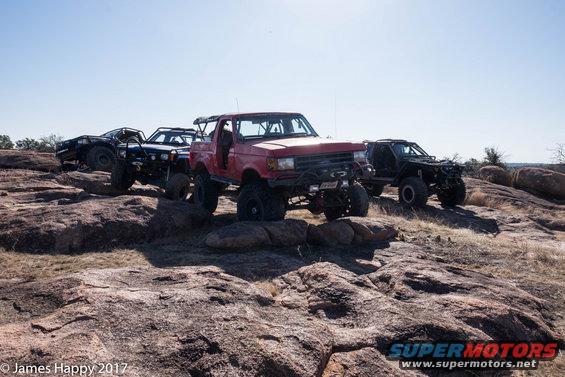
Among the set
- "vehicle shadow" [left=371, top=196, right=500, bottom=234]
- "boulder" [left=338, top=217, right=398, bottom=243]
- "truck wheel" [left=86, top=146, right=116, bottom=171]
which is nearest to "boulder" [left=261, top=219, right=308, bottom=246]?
"boulder" [left=338, top=217, right=398, bottom=243]

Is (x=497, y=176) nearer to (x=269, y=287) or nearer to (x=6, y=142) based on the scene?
(x=269, y=287)

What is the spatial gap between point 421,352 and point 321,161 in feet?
14.2

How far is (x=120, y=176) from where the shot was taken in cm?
1145

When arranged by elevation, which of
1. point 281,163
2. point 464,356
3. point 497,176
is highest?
point 281,163

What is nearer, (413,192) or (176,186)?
(176,186)

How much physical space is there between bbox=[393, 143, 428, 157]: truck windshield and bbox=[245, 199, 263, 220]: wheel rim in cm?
837

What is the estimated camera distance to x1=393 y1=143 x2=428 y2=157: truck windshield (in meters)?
14.7

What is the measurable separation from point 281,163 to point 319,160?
719mm

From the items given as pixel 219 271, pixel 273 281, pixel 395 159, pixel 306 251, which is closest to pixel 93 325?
pixel 219 271

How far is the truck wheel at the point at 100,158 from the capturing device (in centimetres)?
1575

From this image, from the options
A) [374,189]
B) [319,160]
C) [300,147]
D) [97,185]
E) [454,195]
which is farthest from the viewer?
[374,189]

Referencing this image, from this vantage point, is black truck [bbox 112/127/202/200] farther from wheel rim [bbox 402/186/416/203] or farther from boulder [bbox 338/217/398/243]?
wheel rim [bbox 402/186/416/203]

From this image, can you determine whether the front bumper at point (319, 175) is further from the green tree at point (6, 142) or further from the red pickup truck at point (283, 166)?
the green tree at point (6, 142)

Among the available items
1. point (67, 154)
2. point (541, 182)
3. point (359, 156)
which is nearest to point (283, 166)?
point (359, 156)
